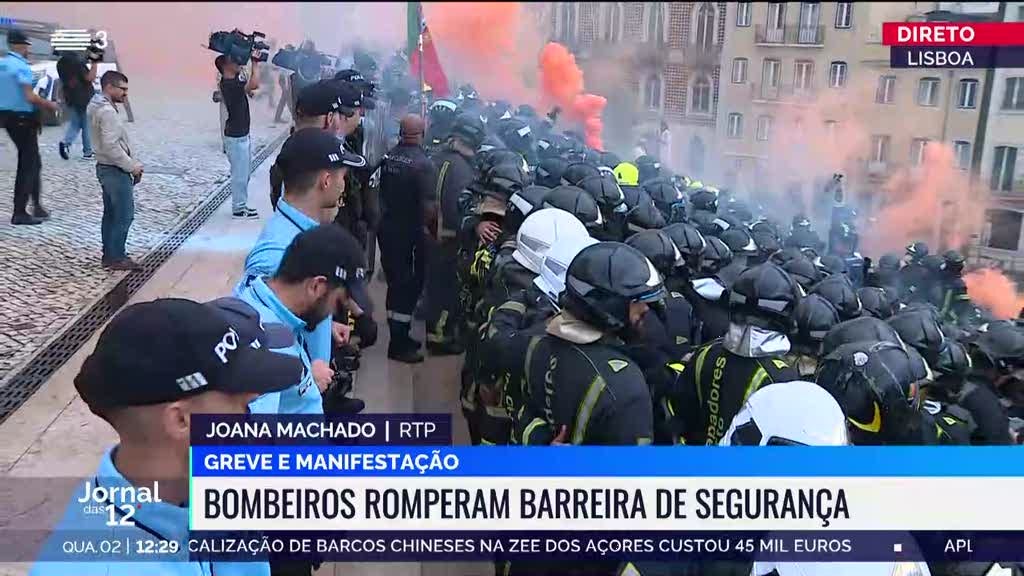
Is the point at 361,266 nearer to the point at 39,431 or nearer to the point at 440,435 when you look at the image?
the point at 440,435

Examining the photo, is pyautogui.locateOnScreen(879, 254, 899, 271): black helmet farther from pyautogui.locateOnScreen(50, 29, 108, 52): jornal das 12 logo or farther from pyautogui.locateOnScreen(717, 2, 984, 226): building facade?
pyautogui.locateOnScreen(50, 29, 108, 52): jornal das 12 logo

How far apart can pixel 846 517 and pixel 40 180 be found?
2363 mm

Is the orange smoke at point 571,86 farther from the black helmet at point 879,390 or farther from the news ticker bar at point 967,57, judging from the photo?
the black helmet at point 879,390

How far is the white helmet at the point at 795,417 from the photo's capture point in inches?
64.9

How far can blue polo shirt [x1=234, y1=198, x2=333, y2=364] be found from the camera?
2.20 metres

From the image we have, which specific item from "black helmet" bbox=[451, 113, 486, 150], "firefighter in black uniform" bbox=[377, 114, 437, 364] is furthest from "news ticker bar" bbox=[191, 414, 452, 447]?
"black helmet" bbox=[451, 113, 486, 150]

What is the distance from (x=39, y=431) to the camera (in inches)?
95.6

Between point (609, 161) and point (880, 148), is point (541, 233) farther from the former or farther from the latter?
point (880, 148)

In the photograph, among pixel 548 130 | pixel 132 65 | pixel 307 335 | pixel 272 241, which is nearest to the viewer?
pixel 307 335

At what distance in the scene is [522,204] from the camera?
364 cm

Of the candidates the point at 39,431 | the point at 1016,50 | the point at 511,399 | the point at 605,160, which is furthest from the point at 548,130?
the point at 39,431

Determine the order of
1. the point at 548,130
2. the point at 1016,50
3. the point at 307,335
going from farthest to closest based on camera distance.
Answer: the point at 548,130 → the point at 1016,50 → the point at 307,335

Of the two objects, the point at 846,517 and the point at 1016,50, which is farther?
the point at 1016,50

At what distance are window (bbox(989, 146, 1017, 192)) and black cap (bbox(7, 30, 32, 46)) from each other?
6256 mm
